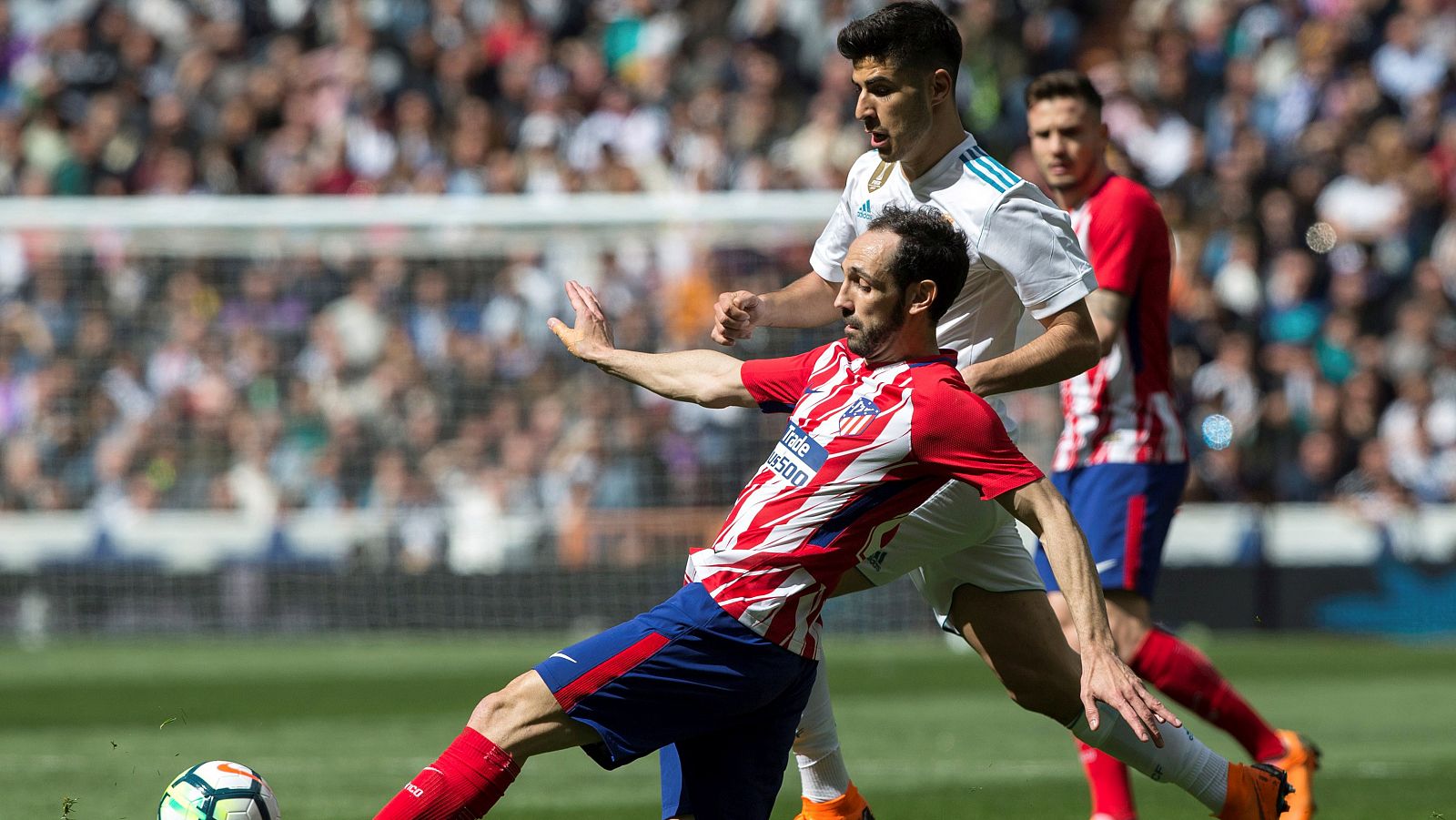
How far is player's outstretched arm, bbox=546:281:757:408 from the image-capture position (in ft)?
16.9

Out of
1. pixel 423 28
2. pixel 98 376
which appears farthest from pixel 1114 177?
pixel 423 28

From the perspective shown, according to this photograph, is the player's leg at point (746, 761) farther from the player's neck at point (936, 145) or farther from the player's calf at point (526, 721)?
the player's neck at point (936, 145)

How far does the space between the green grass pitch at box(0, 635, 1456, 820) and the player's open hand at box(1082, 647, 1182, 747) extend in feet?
7.35

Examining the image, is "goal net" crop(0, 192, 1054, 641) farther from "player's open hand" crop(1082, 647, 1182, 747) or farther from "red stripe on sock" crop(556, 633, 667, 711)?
"player's open hand" crop(1082, 647, 1182, 747)

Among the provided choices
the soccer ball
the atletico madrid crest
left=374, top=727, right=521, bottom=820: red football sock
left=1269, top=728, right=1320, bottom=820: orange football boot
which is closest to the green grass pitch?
the soccer ball

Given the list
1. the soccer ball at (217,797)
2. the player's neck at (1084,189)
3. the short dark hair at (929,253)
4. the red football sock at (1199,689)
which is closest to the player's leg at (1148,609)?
the red football sock at (1199,689)

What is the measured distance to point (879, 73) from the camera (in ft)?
17.5

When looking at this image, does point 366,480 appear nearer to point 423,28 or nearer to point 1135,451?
point 423,28

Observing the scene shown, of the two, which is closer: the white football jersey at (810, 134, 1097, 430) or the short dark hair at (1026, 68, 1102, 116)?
the white football jersey at (810, 134, 1097, 430)

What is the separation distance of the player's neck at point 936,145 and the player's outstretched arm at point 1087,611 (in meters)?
1.29

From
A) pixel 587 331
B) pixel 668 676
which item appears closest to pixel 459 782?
pixel 668 676

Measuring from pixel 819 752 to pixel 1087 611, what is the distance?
158 centimetres

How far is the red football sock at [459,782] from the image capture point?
4441mm

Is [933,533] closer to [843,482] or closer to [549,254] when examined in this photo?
[843,482]
